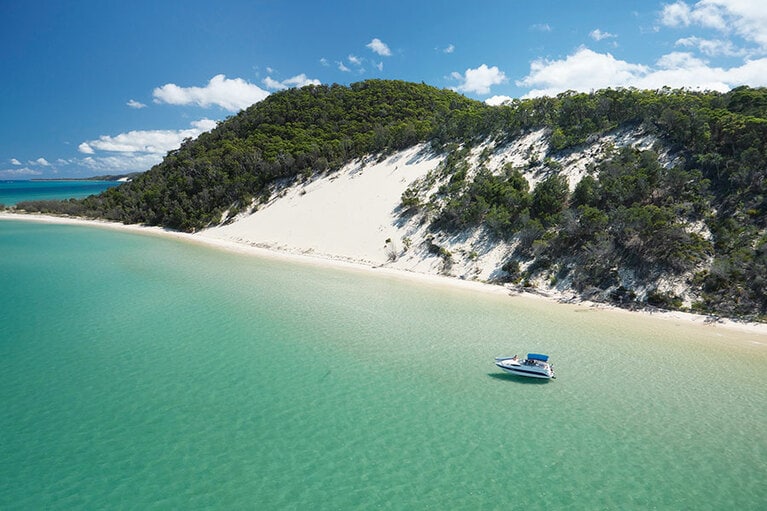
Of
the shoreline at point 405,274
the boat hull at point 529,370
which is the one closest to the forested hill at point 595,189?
the shoreline at point 405,274

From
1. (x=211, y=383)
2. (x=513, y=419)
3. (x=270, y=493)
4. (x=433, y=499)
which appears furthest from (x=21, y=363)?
(x=513, y=419)

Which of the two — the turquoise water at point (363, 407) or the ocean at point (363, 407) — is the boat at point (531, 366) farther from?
the turquoise water at point (363, 407)

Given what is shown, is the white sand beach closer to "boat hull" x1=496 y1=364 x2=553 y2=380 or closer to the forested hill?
the forested hill

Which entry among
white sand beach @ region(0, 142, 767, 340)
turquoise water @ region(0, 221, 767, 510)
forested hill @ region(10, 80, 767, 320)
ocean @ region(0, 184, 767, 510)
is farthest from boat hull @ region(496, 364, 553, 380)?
forested hill @ region(10, 80, 767, 320)

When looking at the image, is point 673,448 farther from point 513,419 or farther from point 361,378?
point 361,378

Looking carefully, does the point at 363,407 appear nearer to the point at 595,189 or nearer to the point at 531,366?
the point at 531,366

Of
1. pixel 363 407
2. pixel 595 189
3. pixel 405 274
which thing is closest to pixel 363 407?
pixel 363 407
